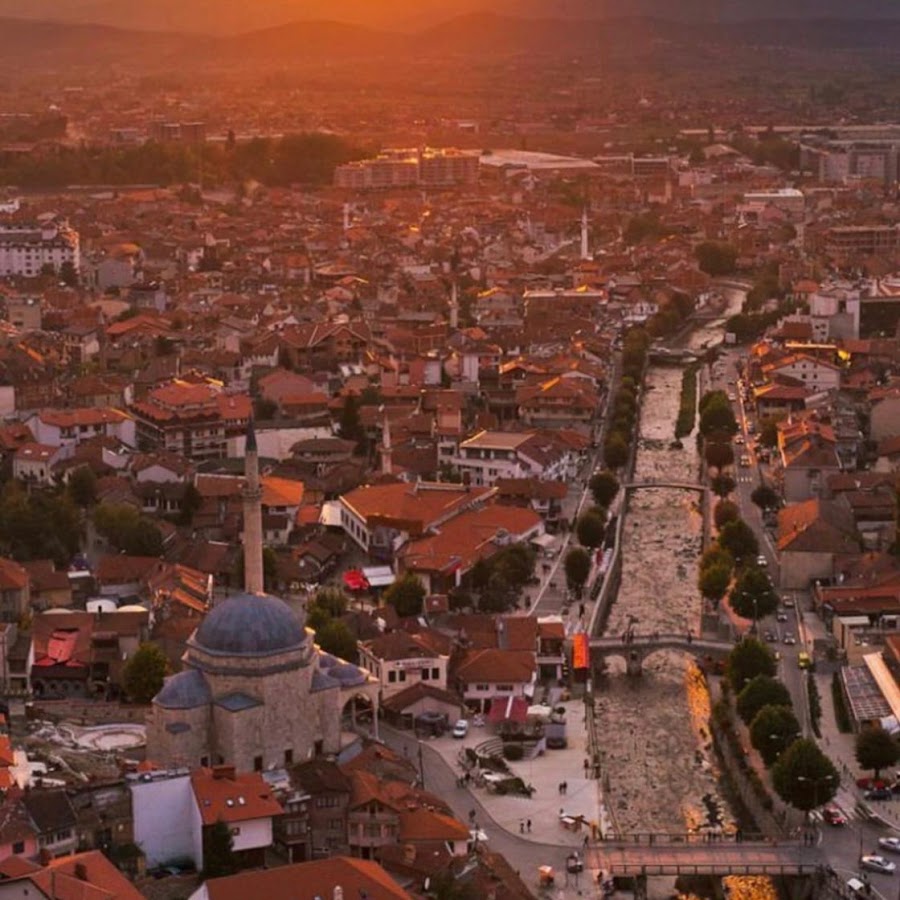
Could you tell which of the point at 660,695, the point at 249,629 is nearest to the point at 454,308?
the point at 660,695

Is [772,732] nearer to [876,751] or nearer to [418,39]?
[876,751]

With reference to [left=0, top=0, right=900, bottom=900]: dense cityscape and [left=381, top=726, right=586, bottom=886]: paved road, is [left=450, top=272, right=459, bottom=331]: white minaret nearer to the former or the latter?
[left=0, top=0, right=900, bottom=900]: dense cityscape

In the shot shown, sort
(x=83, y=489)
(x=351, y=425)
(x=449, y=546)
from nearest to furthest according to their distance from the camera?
(x=449, y=546) < (x=83, y=489) < (x=351, y=425)

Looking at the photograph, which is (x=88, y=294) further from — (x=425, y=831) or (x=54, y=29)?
(x=54, y=29)

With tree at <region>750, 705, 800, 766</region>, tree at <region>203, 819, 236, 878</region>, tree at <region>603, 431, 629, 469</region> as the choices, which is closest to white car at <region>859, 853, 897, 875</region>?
tree at <region>750, 705, 800, 766</region>

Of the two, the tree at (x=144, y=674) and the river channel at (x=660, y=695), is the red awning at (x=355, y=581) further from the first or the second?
the tree at (x=144, y=674)

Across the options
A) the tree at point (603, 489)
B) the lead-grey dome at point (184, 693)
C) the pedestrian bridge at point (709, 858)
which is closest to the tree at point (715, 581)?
the tree at point (603, 489)
